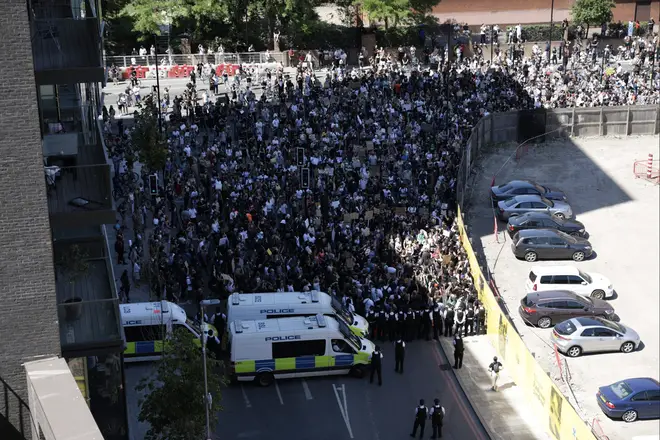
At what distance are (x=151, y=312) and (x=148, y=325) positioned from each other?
1.34 feet

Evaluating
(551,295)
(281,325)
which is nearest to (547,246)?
(551,295)

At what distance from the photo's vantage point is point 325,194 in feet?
139

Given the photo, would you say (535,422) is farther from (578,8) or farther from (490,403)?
(578,8)

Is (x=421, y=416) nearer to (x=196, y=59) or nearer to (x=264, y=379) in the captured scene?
(x=264, y=379)

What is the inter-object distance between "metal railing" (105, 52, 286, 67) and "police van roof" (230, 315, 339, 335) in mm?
34916

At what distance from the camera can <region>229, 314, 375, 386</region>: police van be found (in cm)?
3069

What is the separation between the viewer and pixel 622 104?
6500 cm

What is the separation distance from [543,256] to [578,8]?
135 ft

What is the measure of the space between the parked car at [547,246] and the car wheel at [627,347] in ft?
29.5

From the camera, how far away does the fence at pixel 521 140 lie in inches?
1120

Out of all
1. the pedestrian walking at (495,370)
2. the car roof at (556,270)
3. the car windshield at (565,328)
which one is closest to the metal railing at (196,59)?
the car roof at (556,270)

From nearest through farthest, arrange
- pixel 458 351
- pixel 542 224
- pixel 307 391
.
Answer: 1. pixel 307 391
2. pixel 458 351
3. pixel 542 224

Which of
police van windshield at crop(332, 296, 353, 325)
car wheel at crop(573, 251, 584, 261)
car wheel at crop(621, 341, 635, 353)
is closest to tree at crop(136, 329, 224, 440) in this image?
police van windshield at crop(332, 296, 353, 325)

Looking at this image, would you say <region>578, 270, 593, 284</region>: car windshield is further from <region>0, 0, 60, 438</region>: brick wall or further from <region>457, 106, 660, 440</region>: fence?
<region>0, 0, 60, 438</region>: brick wall
